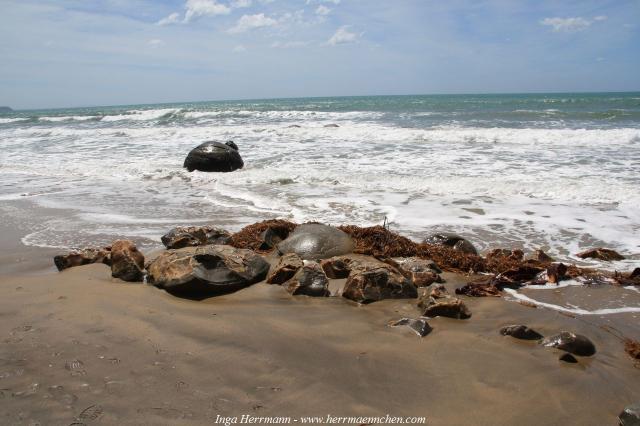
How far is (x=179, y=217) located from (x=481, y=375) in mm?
5270

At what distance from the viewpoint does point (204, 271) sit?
12.8 feet

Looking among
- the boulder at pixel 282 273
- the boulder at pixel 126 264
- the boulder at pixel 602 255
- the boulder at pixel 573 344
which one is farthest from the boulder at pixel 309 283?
the boulder at pixel 602 255

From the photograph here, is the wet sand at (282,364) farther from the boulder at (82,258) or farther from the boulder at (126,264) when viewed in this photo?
the boulder at (82,258)

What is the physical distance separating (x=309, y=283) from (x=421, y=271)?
3.91ft

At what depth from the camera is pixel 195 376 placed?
8.11ft

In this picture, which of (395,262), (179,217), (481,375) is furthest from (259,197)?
(481,375)

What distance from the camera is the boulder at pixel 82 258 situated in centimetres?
448

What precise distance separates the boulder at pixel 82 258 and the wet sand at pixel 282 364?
71cm

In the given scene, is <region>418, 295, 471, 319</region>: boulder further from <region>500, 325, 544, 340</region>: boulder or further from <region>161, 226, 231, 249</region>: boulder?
<region>161, 226, 231, 249</region>: boulder

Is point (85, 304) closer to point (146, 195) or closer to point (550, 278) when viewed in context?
point (550, 278)

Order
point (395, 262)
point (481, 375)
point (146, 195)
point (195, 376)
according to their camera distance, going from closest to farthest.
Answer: point (195, 376) → point (481, 375) → point (395, 262) → point (146, 195)

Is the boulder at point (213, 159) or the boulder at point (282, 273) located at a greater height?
the boulder at point (213, 159)

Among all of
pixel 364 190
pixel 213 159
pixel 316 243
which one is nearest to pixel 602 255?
pixel 316 243

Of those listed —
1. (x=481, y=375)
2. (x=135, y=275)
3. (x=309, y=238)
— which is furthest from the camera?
(x=309, y=238)
